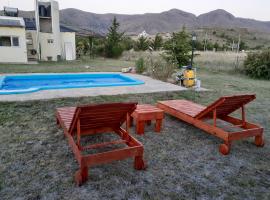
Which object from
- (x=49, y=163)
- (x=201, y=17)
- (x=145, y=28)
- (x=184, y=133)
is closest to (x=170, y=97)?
(x=184, y=133)

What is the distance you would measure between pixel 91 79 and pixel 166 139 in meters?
8.07

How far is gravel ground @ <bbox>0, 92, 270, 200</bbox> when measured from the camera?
114 inches

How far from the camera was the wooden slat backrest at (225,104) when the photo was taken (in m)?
4.10

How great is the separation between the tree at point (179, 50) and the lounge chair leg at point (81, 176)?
10005 millimetres

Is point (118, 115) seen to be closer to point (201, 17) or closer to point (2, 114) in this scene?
point (2, 114)

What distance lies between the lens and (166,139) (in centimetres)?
458

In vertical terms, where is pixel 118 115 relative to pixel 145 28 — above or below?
below

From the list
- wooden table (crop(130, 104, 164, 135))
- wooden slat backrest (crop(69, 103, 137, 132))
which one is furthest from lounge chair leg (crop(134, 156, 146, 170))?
wooden table (crop(130, 104, 164, 135))

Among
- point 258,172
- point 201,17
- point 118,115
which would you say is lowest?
point 258,172

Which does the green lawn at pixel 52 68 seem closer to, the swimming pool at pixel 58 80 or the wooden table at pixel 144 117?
the swimming pool at pixel 58 80

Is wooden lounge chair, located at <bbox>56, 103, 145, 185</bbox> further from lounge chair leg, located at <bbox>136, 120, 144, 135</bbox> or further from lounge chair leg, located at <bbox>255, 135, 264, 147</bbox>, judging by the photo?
lounge chair leg, located at <bbox>255, 135, 264, 147</bbox>

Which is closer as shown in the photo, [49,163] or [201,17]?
[49,163]

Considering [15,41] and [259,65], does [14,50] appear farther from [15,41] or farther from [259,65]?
[259,65]

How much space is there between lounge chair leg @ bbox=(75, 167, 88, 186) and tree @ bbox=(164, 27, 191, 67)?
10005mm
